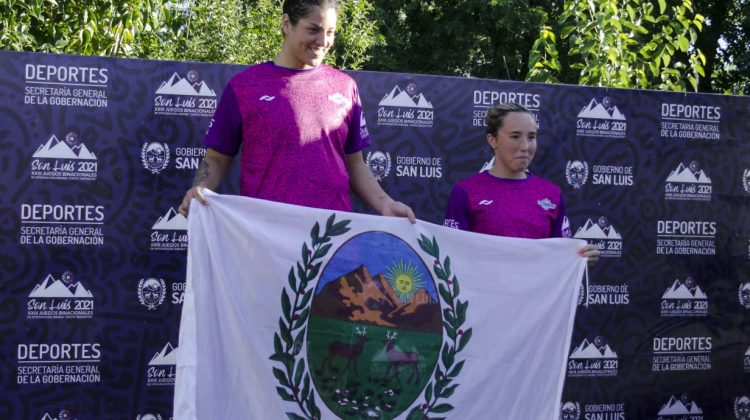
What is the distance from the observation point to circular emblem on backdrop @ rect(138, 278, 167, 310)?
513 centimetres

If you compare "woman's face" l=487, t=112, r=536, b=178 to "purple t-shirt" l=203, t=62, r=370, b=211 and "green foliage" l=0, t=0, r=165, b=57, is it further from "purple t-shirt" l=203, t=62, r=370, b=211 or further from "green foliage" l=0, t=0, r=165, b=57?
"green foliage" l=0, t=0, r=165, b=57

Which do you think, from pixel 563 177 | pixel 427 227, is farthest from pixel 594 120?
pixel 427 227

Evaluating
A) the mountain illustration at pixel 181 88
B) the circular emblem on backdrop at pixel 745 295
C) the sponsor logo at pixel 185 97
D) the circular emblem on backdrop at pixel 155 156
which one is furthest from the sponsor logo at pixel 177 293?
the circular emblem on backdrop at pixel 745 295

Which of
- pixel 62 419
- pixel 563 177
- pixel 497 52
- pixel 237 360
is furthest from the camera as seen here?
pixel 497 52

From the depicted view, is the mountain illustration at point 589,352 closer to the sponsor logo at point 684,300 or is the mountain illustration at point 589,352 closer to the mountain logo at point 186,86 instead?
the sponsor logo at point 684,300

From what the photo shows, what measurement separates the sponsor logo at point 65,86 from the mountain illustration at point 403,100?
150 cm

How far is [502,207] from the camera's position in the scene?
4.49 m

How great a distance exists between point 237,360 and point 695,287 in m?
3.33

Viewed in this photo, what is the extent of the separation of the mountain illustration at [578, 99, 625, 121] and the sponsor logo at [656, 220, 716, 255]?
2.29 ft

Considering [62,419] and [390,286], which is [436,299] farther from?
[62,419]

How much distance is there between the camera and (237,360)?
386 centimetres

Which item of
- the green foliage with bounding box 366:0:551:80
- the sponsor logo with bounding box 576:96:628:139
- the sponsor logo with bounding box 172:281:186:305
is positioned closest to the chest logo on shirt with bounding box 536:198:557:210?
the sponsor logo with bounding box 576:96:628:139

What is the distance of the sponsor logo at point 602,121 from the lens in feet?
19.4

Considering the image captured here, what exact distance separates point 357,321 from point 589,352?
2.28 meters
